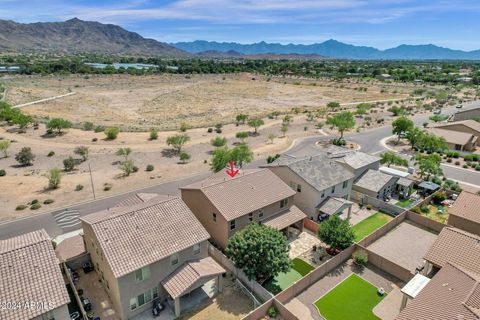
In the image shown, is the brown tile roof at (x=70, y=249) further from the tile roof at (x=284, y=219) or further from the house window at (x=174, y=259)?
the tile roof at (x=284, y=219)


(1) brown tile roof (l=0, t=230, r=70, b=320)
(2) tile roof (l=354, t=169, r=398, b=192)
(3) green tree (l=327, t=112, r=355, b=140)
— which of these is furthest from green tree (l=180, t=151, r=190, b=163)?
(1) brown tile roof (l=0, t=230, r=70, b=320)

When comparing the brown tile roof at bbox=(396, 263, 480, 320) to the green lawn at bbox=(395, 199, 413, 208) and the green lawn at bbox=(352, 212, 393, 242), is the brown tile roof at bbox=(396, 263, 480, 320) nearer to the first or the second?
the green lawn at bbox=(352, 212, 393, 242)

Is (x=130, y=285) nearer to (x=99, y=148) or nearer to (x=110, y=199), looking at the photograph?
(x=110, y=199)

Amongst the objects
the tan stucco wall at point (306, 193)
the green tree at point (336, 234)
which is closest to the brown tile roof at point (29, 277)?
the green tree at point (336, 234)

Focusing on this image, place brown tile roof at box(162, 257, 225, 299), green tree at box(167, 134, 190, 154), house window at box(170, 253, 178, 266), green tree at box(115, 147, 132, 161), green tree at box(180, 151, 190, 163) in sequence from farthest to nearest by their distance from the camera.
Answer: green tree at box(167, 134, 190, 154), green tree at box(180, 151, 190, 163), green tree at box(115, 147, 132, 161), house window at box(170, 253, 178, 266), brown tile roof at box(162, 257, 225, 299)

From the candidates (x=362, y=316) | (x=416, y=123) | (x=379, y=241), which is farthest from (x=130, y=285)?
(x=416, y=123)

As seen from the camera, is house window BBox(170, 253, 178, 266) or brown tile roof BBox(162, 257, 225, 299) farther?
house window BBox(170, 253, 178, 266)

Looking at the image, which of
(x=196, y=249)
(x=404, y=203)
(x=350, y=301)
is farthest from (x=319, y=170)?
(x=196, y=249)
